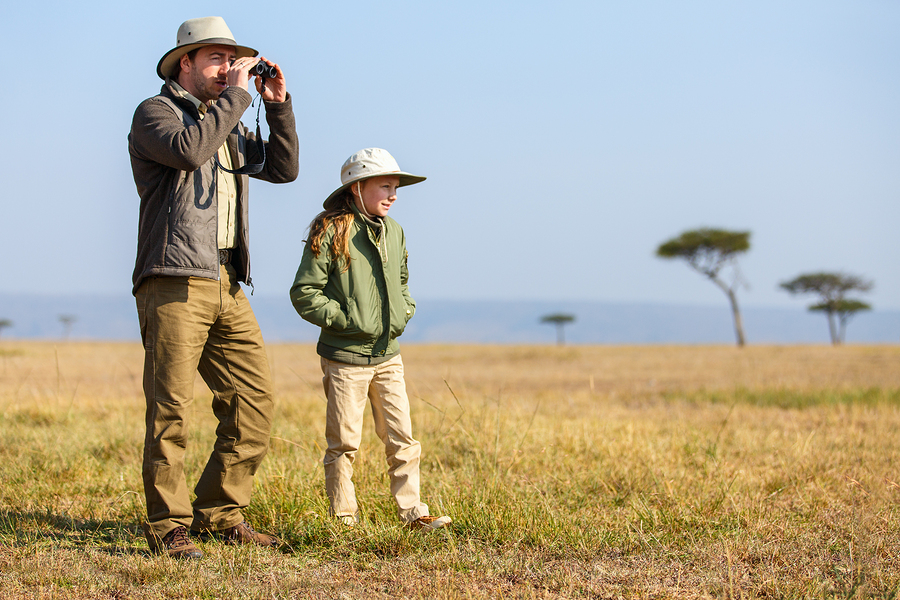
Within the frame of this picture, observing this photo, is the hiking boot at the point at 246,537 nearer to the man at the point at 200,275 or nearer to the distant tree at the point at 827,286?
the man at the point at 200,275

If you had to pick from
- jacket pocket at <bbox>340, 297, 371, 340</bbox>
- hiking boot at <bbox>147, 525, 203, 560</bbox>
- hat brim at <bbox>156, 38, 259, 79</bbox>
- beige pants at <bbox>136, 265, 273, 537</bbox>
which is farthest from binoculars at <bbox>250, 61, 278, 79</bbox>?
hiking boot at <bbox>147, 525, 203, 560</bbox>

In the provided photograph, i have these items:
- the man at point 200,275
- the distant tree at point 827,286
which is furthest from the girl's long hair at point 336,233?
the distant tree at point 827,286

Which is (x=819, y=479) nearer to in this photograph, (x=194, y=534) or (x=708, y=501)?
(x=708, y=501)

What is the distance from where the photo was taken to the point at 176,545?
10.1 ft

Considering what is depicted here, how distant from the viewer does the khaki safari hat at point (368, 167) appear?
3414 mm

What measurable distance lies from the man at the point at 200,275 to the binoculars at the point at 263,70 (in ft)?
0.03

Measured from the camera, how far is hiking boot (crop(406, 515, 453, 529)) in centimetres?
324

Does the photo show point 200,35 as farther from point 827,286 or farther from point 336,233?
point 827,286

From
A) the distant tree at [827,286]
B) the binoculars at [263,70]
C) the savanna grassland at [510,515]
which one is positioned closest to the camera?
the savanna grassland at [510,515]

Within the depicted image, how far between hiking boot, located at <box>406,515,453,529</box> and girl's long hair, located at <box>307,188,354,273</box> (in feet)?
4.01

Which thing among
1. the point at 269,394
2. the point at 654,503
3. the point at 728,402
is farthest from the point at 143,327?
the point at 728,402

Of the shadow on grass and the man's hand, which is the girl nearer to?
the man's hand

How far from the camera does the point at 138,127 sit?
3.06m

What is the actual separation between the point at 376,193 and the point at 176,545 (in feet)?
5.99
